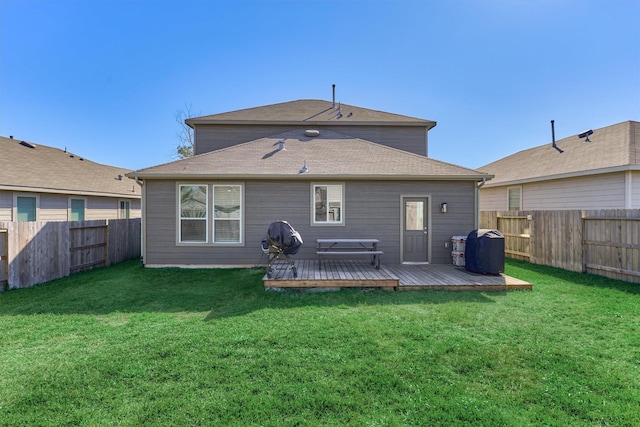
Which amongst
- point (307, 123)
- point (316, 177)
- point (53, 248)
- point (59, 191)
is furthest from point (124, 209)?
point (316, 177)

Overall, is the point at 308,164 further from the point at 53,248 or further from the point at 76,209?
the point at 76,209

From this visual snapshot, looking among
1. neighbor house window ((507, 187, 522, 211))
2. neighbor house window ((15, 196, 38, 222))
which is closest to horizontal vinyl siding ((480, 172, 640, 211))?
neighbor house window ((507, 187, 522, 211))

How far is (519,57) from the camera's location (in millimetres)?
12430

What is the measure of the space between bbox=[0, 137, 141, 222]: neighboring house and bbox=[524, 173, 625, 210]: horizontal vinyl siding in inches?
760

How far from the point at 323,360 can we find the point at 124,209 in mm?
16483

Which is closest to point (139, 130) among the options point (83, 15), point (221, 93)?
point (221, 93)

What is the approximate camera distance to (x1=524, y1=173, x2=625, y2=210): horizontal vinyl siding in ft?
29.0

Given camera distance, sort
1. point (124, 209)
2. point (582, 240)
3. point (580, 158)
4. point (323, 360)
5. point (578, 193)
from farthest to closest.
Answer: point (124, 209) < point (580, 158) < point (578, 193) < point (582, 240) < point (323, 360)

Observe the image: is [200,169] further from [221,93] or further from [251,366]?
[221,93]

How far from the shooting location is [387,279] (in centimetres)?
591

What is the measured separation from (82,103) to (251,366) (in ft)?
81.4

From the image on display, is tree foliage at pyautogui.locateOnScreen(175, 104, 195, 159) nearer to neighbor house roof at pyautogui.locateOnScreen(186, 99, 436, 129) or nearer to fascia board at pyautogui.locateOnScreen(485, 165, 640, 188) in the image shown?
neighbor house roof at pyautogui.locateOnScreen(186, 99, 436, 129)

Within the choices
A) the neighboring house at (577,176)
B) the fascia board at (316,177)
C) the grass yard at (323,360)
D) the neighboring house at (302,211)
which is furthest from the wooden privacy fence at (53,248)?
the neighboring house at (577,176)

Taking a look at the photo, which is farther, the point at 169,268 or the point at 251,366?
the point at 169,268
